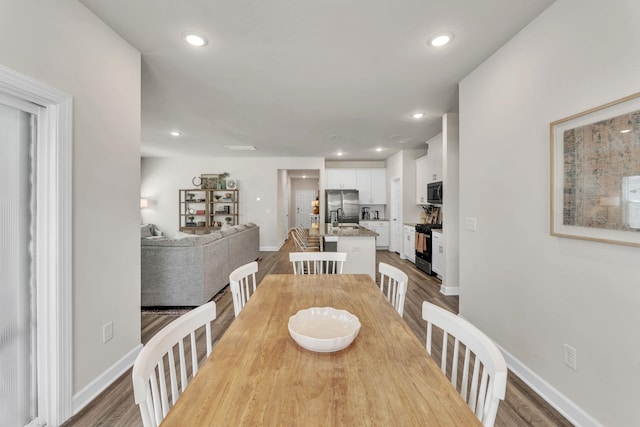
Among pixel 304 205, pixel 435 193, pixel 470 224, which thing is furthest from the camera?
pixel 304 205

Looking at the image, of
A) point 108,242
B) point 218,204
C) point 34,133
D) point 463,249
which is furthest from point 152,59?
point 218,204

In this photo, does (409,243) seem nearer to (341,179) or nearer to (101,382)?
(341,179)

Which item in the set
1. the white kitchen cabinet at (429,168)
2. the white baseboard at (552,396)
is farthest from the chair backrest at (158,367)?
the white kitchen cabinet at (429,168)

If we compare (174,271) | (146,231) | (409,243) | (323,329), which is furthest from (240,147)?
(323,329)

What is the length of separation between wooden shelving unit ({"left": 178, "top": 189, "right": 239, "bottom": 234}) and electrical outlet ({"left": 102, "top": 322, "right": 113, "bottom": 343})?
534 centimetres

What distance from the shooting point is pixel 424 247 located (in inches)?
194

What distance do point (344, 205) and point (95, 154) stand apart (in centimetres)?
580

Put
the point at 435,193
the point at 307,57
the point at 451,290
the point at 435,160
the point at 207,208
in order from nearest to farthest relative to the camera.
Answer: the point at 307,57 → the point at 451,290 → the point at 435,193 → the point at 435,160 → the point at 207,208

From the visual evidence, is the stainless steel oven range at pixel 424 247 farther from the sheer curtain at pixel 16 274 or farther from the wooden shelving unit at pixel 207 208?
the sheer curtain at pixel 16 274

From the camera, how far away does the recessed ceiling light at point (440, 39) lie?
2.04 m

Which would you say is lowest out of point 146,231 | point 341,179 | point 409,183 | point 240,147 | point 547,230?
point 146,231

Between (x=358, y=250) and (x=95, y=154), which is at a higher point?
(x=95, y=154)

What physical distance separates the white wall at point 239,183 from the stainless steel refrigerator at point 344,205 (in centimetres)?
80

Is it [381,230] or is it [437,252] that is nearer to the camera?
[437,252]
